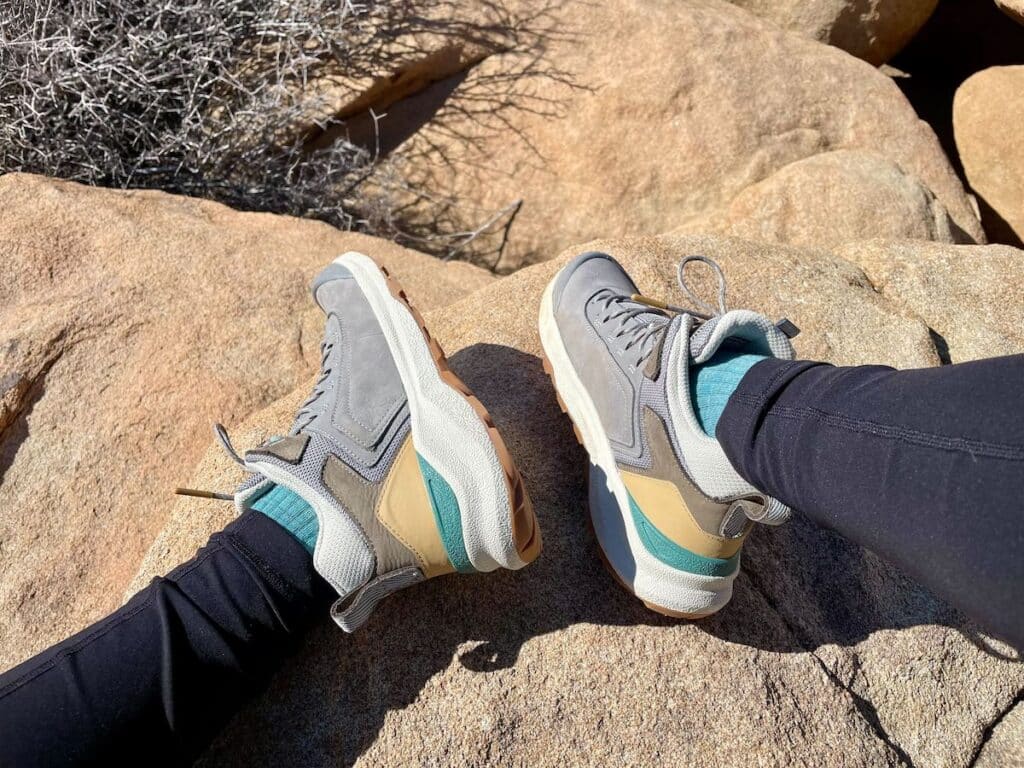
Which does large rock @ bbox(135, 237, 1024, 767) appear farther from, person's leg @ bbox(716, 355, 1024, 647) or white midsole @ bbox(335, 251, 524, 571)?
person's leg @ bbox(716, 355, 1024, 647)

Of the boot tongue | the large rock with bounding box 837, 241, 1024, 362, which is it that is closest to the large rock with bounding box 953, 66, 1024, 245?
the large rock with bounding box 837, 241, 1024, 362

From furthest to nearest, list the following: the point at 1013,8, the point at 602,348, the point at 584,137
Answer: the point at 1013,8, the point at 584,137, the point at 602,348

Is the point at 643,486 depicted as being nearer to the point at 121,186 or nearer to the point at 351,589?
the point at 351,589

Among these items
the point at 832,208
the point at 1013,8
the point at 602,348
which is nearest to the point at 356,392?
the point at 602,348

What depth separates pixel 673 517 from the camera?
4.61 ft

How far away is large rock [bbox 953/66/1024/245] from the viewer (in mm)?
3252

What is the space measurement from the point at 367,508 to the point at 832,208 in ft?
6.68

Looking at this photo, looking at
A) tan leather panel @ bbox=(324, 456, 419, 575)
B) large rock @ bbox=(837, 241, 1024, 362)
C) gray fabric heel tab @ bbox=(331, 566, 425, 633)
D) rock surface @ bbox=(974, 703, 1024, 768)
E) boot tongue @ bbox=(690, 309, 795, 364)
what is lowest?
rock surface @ bbox=(974, 703, 1024, 768)

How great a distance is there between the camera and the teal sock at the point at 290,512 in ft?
4.47

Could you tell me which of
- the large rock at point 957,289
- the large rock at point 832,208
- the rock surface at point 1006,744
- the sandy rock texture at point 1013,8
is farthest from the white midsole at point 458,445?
the sandy rock texture at point 1013,8

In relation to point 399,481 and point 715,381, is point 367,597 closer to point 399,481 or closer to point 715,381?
point 399,481

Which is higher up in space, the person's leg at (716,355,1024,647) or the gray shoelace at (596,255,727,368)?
the person's leg at (716,355,1024,647)

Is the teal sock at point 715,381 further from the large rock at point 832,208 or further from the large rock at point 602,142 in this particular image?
the large rock at point 602,142

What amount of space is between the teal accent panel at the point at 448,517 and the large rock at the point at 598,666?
141mm
